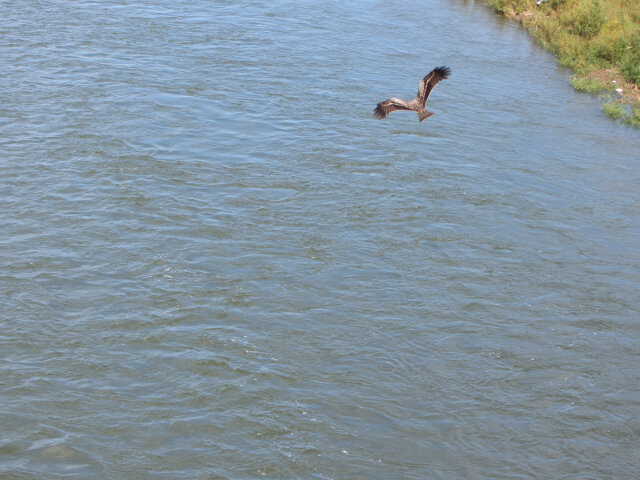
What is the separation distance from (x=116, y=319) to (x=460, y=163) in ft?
26.1

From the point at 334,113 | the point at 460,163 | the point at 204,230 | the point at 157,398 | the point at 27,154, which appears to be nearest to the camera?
the point at 157,398

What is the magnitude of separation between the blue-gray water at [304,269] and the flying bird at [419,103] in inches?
98.3

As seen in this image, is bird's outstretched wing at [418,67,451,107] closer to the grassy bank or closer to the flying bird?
the flying bird

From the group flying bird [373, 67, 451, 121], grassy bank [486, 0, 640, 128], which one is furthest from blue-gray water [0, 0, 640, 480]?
flying bird [373, 67, 451, 121]

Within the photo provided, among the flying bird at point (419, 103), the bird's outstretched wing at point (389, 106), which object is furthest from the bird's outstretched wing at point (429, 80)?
the bird's outstretched wing at point (389, 106)

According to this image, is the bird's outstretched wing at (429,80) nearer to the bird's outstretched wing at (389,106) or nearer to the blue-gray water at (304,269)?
the bird's outstretched wing at (389,106)

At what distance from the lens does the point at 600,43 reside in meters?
21.6

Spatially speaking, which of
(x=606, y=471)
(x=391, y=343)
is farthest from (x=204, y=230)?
(x=606, y=471)

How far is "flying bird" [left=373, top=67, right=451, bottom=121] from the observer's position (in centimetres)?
1076

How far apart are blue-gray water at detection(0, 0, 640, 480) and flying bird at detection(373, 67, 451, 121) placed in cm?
250

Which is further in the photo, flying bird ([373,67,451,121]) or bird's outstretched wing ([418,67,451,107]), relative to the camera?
bird's outstretched wing ([418,67,451,107])

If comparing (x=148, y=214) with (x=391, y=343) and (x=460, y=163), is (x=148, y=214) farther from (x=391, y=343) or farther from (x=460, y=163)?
(x=460, y=163)

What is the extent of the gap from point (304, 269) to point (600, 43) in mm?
13522

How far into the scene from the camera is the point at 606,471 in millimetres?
8953
